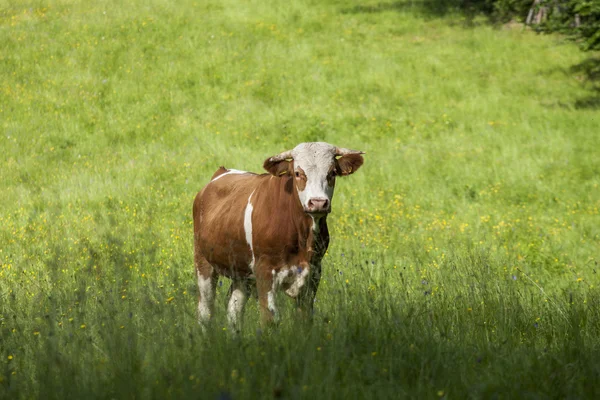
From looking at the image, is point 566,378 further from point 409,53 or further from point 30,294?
point 409,53

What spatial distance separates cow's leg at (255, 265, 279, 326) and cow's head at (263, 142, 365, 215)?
71 centimetres

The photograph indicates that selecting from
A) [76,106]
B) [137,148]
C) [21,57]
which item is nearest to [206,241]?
[137,148]

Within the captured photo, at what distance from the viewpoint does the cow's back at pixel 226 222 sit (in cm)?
678

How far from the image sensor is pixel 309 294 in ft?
20.3

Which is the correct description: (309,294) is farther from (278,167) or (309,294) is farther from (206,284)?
(206,284)

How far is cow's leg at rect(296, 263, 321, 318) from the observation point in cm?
587

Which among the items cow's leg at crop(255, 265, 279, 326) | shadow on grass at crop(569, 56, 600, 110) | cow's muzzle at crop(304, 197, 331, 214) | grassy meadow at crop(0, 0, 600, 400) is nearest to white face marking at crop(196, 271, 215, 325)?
grassy meadow at crop(0, 0, 600, 400)

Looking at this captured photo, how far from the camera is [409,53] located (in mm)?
24672

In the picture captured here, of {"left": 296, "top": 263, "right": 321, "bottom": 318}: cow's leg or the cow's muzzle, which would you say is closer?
the cow's muzzle

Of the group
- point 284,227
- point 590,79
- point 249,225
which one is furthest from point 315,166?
point 590,79

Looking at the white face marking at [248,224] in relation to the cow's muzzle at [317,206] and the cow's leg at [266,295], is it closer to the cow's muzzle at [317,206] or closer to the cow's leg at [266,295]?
the cow's leg at [266,295]

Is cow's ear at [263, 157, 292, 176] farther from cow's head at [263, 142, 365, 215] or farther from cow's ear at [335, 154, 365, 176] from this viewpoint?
cow's ear at [335, 154, 365, 176]

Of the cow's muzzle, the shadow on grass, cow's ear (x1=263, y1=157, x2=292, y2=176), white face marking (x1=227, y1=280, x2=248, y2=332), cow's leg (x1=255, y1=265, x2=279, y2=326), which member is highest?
cow's ear (x1=263, y1=157, x2=292, y2=176)

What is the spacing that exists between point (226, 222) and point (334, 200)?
6.96 m
